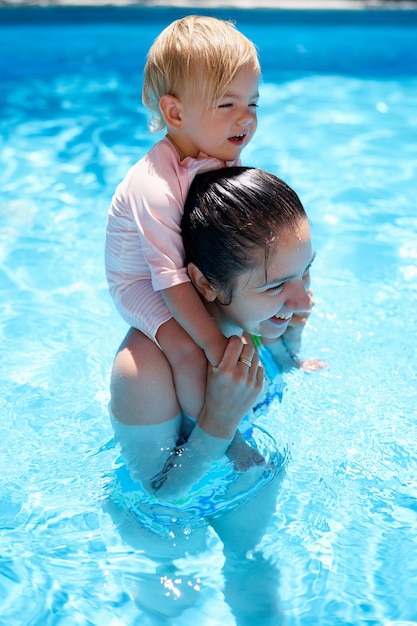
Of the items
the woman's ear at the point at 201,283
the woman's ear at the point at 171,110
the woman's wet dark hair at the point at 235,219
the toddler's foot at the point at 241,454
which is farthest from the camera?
the toddler's foot at the point at 241,454

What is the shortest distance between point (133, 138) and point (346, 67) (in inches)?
107

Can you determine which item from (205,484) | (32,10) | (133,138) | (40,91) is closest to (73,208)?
(133,138)

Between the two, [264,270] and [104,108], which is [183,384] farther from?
[104,108]

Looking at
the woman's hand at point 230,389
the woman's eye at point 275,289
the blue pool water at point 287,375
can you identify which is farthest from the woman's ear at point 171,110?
the blue pool water at point 287,375

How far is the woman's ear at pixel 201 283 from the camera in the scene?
2729mm

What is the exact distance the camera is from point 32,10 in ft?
27.6

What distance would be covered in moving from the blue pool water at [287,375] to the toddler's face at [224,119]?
1.21 meters

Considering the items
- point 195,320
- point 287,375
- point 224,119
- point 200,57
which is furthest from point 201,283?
point 287,375

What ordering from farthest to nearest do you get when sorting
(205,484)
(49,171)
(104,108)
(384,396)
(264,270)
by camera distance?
(104,108), (49,171), (384,396), (205,484), (264,270)

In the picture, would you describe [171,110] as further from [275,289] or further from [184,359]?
[184,359]

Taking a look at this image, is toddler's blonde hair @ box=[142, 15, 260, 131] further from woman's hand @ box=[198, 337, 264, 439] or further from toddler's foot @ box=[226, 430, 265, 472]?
toddler's foot @ box=[226, 430, 265, 472]

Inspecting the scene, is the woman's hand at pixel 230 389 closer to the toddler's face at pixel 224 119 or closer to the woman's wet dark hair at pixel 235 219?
the woman's wet dark hair at pixel 235 219

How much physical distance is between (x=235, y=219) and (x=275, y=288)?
11.2 inches

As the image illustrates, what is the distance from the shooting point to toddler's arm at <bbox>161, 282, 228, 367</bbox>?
106 inches
